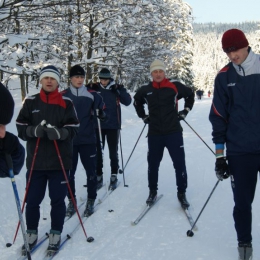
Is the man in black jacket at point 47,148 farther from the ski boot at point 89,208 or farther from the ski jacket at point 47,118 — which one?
the ski boot at point 89,208

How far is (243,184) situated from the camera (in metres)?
3.51

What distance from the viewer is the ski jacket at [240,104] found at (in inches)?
132

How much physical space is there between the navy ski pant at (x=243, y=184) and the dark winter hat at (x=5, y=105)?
7.20 feet

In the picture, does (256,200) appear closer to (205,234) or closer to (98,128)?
(205,234)

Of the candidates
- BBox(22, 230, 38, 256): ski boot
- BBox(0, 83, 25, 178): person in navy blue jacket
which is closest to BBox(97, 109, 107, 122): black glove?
BBox(22, 230, 38, 256): ski boot

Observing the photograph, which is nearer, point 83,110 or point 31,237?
point 31,237

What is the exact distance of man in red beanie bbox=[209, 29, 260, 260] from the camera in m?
3.35

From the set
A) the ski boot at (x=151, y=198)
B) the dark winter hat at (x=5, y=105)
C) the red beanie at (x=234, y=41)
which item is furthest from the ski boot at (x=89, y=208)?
the red beanie at (x=234, y=41)

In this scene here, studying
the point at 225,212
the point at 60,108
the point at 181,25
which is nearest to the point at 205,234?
the point at 225,212

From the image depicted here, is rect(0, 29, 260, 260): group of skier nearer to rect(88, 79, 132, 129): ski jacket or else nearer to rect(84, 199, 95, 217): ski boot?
rect(84, 199, 95, 217): ski boot

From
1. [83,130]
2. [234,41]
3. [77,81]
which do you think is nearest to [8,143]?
[234,41]

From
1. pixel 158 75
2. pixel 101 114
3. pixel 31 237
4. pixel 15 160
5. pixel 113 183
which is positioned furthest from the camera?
pixel 113 183

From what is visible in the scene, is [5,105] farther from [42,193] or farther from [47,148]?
[42,193]

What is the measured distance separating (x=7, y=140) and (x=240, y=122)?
214 cm
